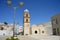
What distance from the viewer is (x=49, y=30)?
45.2 m

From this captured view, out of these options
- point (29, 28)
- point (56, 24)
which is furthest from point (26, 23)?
point (56, 24)

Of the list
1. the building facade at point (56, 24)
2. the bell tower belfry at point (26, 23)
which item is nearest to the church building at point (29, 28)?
the bell tower belfry at point (26, 23)

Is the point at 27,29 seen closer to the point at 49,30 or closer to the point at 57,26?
the point at 49,30

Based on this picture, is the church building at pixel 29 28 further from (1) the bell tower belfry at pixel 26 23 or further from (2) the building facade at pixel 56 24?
(2) the building facade at pixel 56 24

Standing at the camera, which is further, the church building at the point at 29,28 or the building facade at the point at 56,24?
the church building at the point at 29,28

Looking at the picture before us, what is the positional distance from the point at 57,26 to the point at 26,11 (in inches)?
599

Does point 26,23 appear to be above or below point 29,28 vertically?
above

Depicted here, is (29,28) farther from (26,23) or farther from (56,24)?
(56,24)

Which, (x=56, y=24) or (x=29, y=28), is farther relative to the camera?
(x=29, y=28)

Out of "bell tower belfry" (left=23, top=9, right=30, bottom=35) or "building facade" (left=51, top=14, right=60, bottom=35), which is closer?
"building facade" (left=51, top=14, right=60, bottom=35)

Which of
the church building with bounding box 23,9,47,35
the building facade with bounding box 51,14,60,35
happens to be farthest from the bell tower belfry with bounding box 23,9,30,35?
the building facade with bounding box 51,14,60,35

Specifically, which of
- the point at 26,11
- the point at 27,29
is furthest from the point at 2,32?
the point at 26,11

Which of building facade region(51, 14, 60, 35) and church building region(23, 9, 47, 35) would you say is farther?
church building region(23, 9, 47, 35)

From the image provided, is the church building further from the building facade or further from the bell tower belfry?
the building facade
